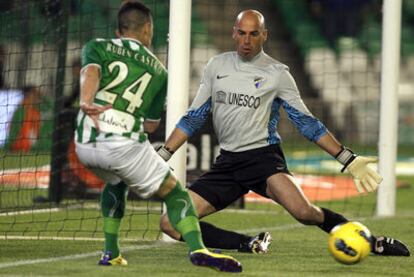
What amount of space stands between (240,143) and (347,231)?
1267 mm

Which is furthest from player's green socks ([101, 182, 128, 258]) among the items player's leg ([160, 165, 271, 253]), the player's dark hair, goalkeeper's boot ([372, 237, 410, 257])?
goalkeeper's boot ([372, 237, 410, 257])

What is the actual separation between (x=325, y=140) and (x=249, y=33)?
93cm

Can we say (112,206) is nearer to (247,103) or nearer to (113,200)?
(113,200)

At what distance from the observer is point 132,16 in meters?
7.31

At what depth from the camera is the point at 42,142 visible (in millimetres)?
14539

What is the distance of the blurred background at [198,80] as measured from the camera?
12.7 meters

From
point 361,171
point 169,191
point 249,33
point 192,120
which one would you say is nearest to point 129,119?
point 169,191

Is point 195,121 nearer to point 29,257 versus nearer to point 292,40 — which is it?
point 29,257

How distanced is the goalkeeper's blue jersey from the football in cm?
98

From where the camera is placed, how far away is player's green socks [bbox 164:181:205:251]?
286 inches

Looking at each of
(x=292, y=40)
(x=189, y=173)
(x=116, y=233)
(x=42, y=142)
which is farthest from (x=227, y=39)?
(x=116, y=233)

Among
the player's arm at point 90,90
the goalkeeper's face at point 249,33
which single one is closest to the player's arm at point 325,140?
the goalkeeper's face at point 249,33

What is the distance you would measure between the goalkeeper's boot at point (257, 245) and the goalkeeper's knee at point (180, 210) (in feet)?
4.52

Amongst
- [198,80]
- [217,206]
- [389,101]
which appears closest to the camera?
[217,206]
